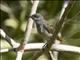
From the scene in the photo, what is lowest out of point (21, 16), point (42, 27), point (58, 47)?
point (58, 47)

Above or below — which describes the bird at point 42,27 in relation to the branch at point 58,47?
above

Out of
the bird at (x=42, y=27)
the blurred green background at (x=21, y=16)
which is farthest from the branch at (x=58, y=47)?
the blurred green background at (x=21, y=16)

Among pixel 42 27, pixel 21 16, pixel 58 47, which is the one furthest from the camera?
pixel 21 16

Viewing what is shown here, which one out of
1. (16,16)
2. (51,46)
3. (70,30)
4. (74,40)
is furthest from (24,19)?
(51,46)

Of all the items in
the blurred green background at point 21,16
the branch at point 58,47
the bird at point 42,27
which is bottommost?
the branch at point 58,47

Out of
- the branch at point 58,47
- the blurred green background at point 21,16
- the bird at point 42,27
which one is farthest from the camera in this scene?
the blurred green background at point 21,16

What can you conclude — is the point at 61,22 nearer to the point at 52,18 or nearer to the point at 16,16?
the point at 52,18

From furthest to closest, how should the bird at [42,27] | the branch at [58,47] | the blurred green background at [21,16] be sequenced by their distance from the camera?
the blurred green background at [21,16] → the bird at [42,27] → the branch at [58,47]

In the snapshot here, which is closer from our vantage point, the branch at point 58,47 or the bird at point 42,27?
the branch at point 58,47

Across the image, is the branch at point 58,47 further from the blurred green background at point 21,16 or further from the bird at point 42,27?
the blurred green background at point 21,16

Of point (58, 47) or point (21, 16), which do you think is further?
point (21, 16)

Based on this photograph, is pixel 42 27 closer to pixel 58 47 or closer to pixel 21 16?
pixel 21 16

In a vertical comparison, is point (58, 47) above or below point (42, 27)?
below

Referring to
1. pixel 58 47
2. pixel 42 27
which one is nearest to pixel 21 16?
pixel 42 27
